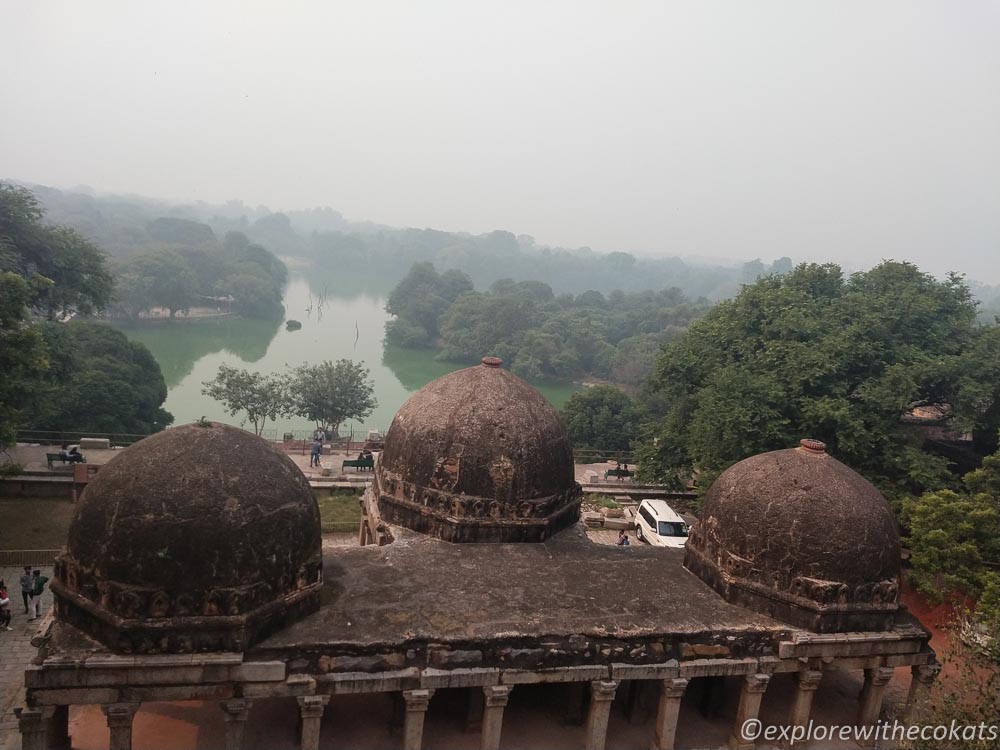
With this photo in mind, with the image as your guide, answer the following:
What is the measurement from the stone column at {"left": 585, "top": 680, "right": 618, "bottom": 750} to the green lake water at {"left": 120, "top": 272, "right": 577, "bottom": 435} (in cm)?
2590

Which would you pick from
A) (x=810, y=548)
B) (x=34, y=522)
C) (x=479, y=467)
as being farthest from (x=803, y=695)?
(x=34, y=522)

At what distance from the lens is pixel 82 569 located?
27.1 feet

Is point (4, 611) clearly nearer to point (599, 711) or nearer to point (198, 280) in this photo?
point (599, 711)

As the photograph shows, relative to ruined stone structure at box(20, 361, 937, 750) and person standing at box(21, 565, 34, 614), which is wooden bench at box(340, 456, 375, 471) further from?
person standing at box(21, 565, 34, 614)

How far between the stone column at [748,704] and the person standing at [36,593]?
457 inches

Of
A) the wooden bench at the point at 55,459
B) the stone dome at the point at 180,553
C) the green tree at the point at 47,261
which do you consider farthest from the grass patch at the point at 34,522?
the stone dome at the point at 180,553

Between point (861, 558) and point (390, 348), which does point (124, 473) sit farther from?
Answer: point (390, 348)

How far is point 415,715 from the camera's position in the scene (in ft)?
29.6

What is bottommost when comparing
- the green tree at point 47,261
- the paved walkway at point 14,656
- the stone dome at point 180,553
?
the paved walkway at point 14,656

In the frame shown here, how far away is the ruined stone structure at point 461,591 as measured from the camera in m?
8.12

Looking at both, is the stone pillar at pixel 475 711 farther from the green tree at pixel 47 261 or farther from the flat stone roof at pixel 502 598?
the green tree at pixel 47 261

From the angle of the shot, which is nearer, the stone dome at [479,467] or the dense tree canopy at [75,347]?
the stone dome at [479,467]

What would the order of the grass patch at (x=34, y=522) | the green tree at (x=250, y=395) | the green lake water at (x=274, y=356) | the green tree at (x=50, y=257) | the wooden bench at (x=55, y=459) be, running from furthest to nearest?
the green lake water at (x=274, y=356)
the green tree at (x=250, y=395)
the green tree at (x=50, y=257)
the wooden bench at (x=55, y=459)
the grass patch at (x=34, y=522)

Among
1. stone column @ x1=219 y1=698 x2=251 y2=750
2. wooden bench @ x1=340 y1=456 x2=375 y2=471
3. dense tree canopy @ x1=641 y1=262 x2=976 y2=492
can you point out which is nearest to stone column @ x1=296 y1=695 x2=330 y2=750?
stone column @ x1=219 y1=698 x2=251 y2=750
